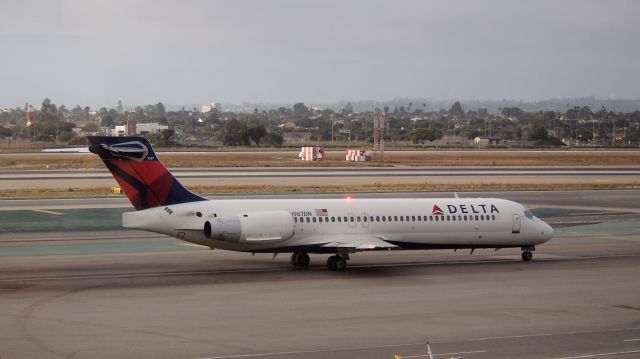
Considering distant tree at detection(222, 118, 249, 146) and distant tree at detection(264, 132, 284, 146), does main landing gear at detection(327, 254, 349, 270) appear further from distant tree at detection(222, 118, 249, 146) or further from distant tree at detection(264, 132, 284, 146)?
distant tree at detection(264, 132, 284, 146)

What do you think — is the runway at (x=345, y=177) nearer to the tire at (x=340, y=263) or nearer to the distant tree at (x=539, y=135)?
the tire at (x=340, y=263)

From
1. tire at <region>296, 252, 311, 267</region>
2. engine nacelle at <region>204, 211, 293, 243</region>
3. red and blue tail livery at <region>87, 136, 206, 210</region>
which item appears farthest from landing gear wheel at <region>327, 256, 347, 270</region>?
red and blue tail livery at <region>87, 136, 206, 210</region>

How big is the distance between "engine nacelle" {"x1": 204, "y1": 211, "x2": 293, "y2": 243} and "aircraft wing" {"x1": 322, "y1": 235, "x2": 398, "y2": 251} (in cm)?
181

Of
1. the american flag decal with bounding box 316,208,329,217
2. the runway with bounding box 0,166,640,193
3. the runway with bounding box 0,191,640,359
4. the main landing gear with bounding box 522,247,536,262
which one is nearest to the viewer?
the runway with bounding box 0,191,640,359

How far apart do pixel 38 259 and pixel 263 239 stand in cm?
981

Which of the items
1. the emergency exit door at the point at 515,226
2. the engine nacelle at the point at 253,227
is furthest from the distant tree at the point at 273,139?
the engine nacelle at the point at 253,227

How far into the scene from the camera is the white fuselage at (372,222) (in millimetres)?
32656

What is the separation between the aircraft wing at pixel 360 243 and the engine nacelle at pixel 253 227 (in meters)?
1.81

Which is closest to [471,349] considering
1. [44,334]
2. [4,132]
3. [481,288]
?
[481,288]

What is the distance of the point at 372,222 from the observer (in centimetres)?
3497

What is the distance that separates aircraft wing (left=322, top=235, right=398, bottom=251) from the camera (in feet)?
109

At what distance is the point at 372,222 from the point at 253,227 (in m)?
5.08

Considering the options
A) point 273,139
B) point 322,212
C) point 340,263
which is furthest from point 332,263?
point 273,139

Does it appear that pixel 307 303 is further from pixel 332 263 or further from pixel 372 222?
pixel 372 222
